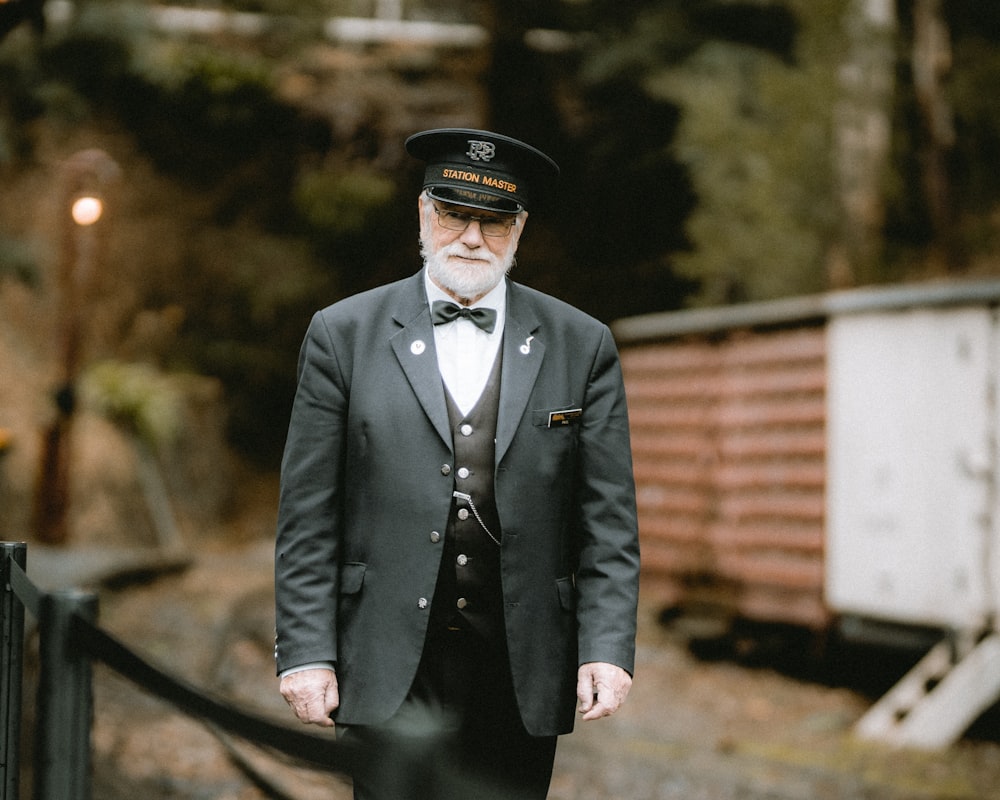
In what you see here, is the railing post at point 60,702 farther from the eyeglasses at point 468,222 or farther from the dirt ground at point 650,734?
the dirt ground at point 650,734

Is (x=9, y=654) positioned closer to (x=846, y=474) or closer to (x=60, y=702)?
(x=60, y=702)

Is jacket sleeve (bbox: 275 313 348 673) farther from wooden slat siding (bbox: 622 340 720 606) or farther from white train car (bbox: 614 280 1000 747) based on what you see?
wooden slat siding (bbox: 622 340 720 606)

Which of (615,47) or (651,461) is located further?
(615,47)

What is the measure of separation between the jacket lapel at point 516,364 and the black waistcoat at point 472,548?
0.06 metres

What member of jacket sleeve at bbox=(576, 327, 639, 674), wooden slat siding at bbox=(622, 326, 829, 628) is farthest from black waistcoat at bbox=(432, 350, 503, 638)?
wooden slat siding at bbox=(622, 326, 829, 628)

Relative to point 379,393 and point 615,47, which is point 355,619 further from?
point 615,47

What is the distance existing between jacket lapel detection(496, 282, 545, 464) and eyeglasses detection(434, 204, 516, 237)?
0.55 feet

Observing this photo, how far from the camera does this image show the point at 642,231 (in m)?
20.9

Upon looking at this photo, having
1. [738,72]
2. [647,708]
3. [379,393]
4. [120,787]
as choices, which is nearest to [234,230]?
[738,72]

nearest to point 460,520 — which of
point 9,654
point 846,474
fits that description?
point 9,654

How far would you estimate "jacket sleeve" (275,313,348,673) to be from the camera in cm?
269

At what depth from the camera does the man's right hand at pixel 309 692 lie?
2682 millimetres

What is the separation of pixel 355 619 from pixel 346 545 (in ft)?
0.58

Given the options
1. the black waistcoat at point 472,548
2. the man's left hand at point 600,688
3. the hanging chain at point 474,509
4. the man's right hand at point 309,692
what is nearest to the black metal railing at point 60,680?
the man's right hand at point 309,692
